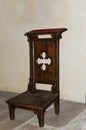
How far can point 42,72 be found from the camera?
2.77 metres

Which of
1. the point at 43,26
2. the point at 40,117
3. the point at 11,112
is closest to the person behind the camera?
the point at 40,117

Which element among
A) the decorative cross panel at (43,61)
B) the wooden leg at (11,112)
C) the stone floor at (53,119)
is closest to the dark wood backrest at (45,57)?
the decorative cross panel at (43,61)

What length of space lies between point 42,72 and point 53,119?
58 centimetres

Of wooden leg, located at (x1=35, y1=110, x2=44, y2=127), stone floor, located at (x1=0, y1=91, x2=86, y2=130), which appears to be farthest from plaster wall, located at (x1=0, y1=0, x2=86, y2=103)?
wooden leg, located at (x1=35, y1=110, x2=44, y2=127)

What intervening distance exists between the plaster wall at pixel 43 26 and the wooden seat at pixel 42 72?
371mm

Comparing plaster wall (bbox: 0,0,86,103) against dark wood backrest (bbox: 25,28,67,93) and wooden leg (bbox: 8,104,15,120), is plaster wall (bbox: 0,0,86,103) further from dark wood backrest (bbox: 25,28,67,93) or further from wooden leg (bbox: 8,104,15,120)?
wooden leg (bbox: 8,104,15,120)

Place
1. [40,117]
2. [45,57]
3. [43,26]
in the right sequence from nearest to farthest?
[40,117] → [45,57] → [43,26]

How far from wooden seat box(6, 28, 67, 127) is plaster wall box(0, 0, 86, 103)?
37 cm

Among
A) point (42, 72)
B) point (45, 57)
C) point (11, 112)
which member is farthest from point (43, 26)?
point (11, 112)

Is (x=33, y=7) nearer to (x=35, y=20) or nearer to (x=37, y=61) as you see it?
(x=35, y=20)

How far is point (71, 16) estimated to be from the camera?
2932mm

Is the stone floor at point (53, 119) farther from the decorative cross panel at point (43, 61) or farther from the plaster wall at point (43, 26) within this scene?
the decorative cross panel at point (43, 61)

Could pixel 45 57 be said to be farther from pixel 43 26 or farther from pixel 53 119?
pixel 53 119

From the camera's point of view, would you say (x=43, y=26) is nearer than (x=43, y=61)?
No
